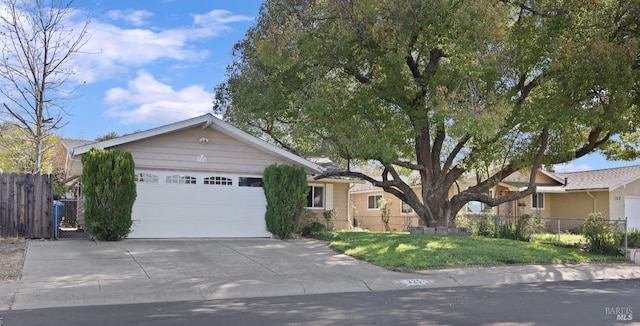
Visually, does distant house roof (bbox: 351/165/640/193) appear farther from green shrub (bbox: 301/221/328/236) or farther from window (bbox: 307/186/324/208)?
green shrub (bbox: 301/221/328/236)

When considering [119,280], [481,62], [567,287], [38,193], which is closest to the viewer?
[119,280]

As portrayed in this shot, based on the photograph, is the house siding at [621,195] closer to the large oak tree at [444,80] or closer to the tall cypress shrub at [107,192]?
the large oak tree at [444,80]

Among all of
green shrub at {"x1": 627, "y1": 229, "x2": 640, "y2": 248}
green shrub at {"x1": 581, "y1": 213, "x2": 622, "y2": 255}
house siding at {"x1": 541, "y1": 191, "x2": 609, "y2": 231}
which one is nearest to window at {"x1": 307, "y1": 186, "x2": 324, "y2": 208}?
green shrub at {"x1": 581, "y1": 213, "x2": 622, "y2": 255}

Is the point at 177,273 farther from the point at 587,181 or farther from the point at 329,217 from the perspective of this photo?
the point at 587,181

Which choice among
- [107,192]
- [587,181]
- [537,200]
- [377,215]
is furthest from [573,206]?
[107,192]

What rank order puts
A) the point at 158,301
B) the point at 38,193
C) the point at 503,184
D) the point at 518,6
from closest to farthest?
1. the point at 158,301
2. the point at 38,193
3. the point at 518,6
4. the point at 503,184

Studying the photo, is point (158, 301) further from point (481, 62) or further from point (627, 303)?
point (481, 62)

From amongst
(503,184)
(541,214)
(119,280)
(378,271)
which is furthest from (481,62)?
(541,214)

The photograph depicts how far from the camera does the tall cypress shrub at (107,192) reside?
1544 centimetres

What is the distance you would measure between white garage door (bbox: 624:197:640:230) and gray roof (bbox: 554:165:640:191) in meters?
1.30

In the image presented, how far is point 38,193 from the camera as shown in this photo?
15.6 m

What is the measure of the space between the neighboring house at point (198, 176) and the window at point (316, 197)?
607cm

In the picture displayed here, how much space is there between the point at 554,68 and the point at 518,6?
2.68 m

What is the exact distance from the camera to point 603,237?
17.1 m
